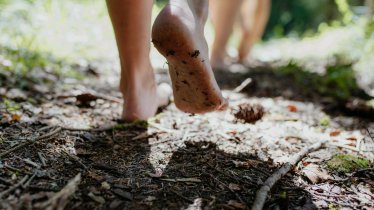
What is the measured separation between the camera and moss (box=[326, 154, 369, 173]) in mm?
1286

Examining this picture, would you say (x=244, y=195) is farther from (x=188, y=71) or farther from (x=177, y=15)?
(x=177, y=15)

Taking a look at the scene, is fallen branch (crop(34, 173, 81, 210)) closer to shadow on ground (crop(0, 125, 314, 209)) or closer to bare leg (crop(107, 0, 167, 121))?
shadow on ground (crop(0, 125, 314, 209))

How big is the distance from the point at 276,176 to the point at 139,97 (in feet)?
2.47

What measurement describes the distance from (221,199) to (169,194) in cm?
15

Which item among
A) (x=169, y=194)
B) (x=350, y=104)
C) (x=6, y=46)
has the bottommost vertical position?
(x=169, y=194)

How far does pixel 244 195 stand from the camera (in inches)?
41.7

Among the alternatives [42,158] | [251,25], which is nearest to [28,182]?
[42,158]

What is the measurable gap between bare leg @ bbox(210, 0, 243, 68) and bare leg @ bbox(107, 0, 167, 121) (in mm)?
1449

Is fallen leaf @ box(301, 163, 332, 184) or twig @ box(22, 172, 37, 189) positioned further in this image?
fallen leaf @ box(301, 163, 332, 184)

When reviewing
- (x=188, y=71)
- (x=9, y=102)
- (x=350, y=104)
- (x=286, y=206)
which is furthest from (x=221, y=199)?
(x=350, y=104)

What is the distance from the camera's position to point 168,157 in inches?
51.1

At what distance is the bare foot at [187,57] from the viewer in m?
1.17

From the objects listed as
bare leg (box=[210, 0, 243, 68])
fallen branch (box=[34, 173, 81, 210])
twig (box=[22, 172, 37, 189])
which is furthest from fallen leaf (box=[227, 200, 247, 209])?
bare leg (box=[210, 0, 243, 68])

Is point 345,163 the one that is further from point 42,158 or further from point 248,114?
point 42,158
